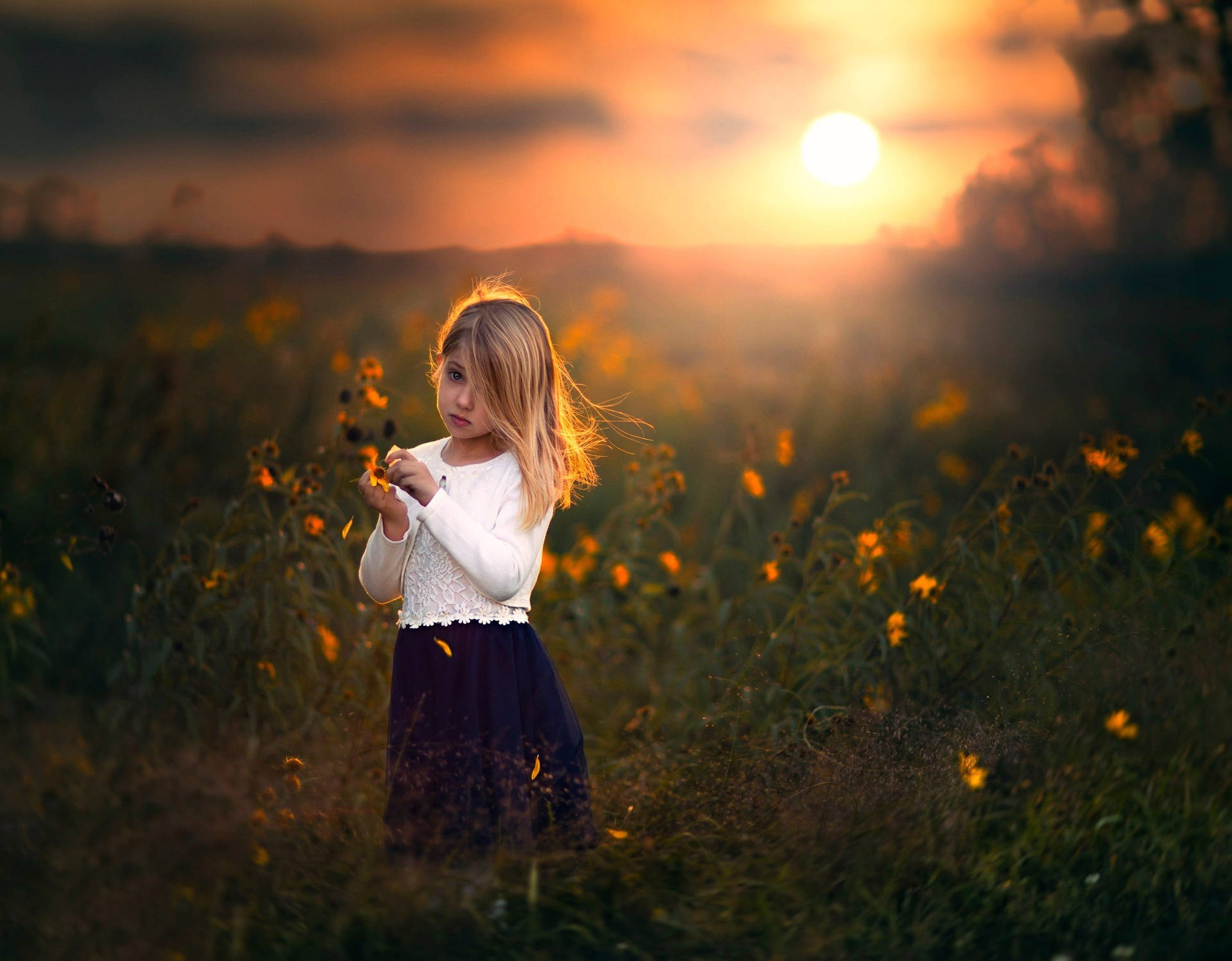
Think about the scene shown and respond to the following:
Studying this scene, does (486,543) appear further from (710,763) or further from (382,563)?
(710,763)

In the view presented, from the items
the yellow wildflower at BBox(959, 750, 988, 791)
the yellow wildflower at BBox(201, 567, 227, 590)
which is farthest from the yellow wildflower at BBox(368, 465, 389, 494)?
the yellow wildflower at BBox(959, 750, 988, 791)

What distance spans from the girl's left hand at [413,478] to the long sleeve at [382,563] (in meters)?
0.16

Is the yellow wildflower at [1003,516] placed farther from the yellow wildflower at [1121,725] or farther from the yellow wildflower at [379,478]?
the yellow wildflower at [379,478]

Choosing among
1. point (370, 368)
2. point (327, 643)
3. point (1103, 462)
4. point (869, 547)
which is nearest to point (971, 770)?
point (869, 547)

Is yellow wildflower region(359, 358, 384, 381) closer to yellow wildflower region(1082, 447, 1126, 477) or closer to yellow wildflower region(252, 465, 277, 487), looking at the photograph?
yellow wildflower region(252, 465, 277, 487)

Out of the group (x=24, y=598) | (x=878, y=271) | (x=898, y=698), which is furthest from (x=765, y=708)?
(x=878, y=271)

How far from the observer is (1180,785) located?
8.45 feet

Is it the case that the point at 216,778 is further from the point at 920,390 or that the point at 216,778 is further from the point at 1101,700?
the point at 920,390

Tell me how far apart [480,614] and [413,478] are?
1.09 ft

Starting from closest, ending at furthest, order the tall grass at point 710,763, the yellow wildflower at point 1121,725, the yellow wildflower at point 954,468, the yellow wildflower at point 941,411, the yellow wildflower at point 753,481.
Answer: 1. the tall grass at point 710,763
2. the yellow wildflower at point 1121,725
3. the yellow wildflower at point 753,481
4. the yellow wildflower at point 954,468
5. the yellow wildflower at point 941,411

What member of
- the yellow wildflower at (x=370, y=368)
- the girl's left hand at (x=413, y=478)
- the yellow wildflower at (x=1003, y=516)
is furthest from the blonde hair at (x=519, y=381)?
the yellow wildflower at (x=1003, y=516)

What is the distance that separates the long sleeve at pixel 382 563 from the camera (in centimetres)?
233

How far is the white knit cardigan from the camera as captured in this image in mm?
2197

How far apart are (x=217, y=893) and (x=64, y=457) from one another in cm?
236
